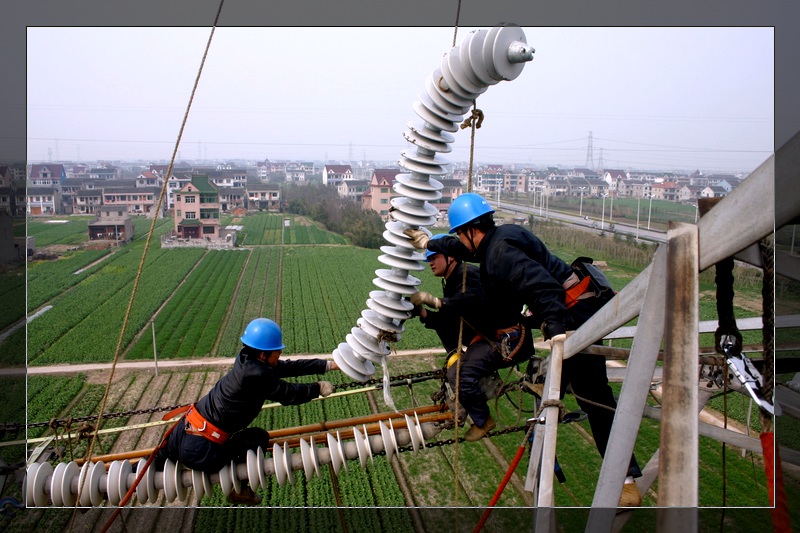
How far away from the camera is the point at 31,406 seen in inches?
523

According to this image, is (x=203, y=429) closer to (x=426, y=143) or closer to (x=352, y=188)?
(x=426, y=143)

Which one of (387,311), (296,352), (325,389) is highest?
(387,311)

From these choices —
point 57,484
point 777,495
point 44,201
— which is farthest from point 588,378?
point 44,201

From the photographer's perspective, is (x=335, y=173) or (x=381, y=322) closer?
A: (x=381, y=322)

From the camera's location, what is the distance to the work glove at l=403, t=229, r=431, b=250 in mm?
3535

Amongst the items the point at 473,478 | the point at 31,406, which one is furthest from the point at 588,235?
the point at 31,406

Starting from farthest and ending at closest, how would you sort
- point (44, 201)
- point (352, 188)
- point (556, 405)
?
point (352, 188), point (44, 201), point (556, 405)

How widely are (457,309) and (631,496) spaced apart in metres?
1.47

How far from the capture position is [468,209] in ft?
11.2

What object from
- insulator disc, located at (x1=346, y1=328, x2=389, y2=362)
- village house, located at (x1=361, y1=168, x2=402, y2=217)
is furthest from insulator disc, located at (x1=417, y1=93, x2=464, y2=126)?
village house, located at (x1=361, y1=168, x2=402, y2=217)

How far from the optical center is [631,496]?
10.8ft

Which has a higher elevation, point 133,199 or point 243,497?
point 133,199

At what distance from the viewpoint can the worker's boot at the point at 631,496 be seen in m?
3.26

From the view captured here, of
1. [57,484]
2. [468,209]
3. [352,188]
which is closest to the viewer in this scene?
[57,484]
